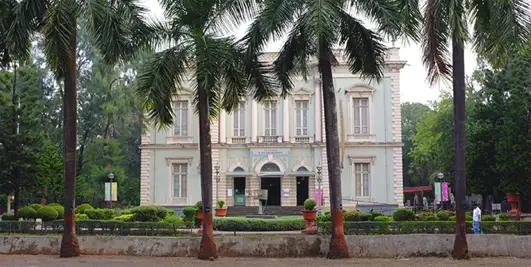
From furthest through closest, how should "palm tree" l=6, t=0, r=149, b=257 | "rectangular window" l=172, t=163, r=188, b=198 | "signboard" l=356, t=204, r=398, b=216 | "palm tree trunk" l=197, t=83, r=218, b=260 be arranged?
"rectangular window" l=172, t=163, r=188, b=198 → "signboard" l=356, t=204, r=398, b=216 → "palm tree trunk" l=197, t=83, r=218, b=260 → "palm tree" l=6, t=0, r=149, b=257

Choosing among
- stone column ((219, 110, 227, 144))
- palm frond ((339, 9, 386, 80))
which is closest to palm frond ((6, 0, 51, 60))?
Result: palm frond ((339, 9, 386, 80))

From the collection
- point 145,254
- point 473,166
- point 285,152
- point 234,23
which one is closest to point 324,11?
point 234,23

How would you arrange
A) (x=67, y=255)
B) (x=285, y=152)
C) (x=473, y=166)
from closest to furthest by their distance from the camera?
(x=67, y=255) < (x=473, y=166) < (x=285, y=152)

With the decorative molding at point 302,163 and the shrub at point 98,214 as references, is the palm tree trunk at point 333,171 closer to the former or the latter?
the shrub at point 98,214

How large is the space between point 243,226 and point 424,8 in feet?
47.7

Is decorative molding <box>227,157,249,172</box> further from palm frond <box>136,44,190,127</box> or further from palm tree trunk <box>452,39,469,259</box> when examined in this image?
palm tree trunk <box>452,39,469,259</box>

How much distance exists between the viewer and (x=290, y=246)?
1625cm

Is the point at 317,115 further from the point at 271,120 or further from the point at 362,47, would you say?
the point at 362,47

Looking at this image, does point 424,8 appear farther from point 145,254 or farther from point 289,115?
point 289,115

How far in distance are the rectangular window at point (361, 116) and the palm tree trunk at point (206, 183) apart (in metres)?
25.9

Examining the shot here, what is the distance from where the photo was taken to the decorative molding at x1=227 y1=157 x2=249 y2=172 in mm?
41438

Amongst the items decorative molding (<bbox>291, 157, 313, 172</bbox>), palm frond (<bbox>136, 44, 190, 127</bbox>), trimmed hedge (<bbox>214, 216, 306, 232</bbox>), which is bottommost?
trimmed hedge (<bbox>214, 216, 306, 232</bbox>)

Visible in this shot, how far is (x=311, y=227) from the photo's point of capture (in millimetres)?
25047

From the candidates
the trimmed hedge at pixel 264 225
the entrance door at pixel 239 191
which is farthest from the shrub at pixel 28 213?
the entrance door at pixel 239 191
